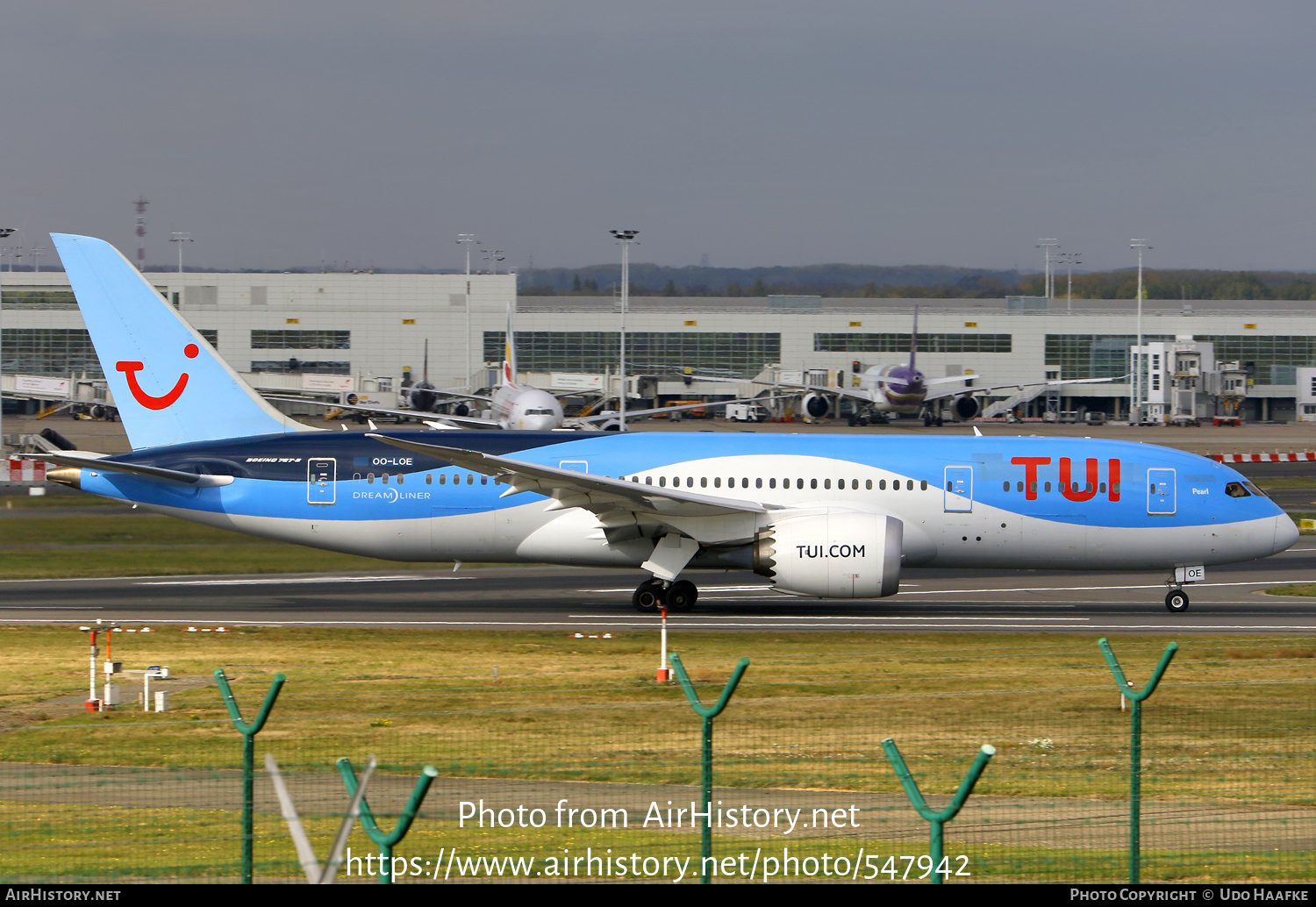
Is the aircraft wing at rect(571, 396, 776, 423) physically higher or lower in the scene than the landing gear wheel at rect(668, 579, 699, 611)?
higher

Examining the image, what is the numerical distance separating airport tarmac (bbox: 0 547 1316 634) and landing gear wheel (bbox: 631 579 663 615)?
205 mm

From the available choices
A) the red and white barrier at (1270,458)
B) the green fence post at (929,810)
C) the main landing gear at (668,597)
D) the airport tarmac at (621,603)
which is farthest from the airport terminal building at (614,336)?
the green fence post at (929,810)

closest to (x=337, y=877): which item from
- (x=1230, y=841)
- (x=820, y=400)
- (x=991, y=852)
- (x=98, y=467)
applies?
(x=991, y=852)

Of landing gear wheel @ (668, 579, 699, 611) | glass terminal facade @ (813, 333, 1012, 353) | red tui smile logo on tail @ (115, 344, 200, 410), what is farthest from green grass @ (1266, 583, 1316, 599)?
glass terminal facade @ (813, 333, 1012, 353)

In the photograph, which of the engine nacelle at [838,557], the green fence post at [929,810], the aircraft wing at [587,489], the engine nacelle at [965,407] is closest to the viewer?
the green fence post at [929,810]

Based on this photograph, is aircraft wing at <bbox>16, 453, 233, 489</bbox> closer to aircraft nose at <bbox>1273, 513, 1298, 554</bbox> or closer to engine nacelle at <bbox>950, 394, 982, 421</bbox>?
aircraft nose at <bbox>1273, 513, 1298, 554</bbox>

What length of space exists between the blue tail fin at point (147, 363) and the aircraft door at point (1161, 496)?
64.2ft

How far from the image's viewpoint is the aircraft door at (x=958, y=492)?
27.5 meters

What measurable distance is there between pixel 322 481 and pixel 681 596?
798 centimetres

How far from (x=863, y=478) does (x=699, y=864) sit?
1830 centimetres

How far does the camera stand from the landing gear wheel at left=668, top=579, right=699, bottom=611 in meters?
27.5

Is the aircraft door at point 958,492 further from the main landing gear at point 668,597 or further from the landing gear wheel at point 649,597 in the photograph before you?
the landing gear wheel at point 649,597

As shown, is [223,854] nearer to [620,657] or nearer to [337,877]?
[337,877]

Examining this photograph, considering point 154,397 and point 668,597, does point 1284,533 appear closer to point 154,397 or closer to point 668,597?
point 668,597
